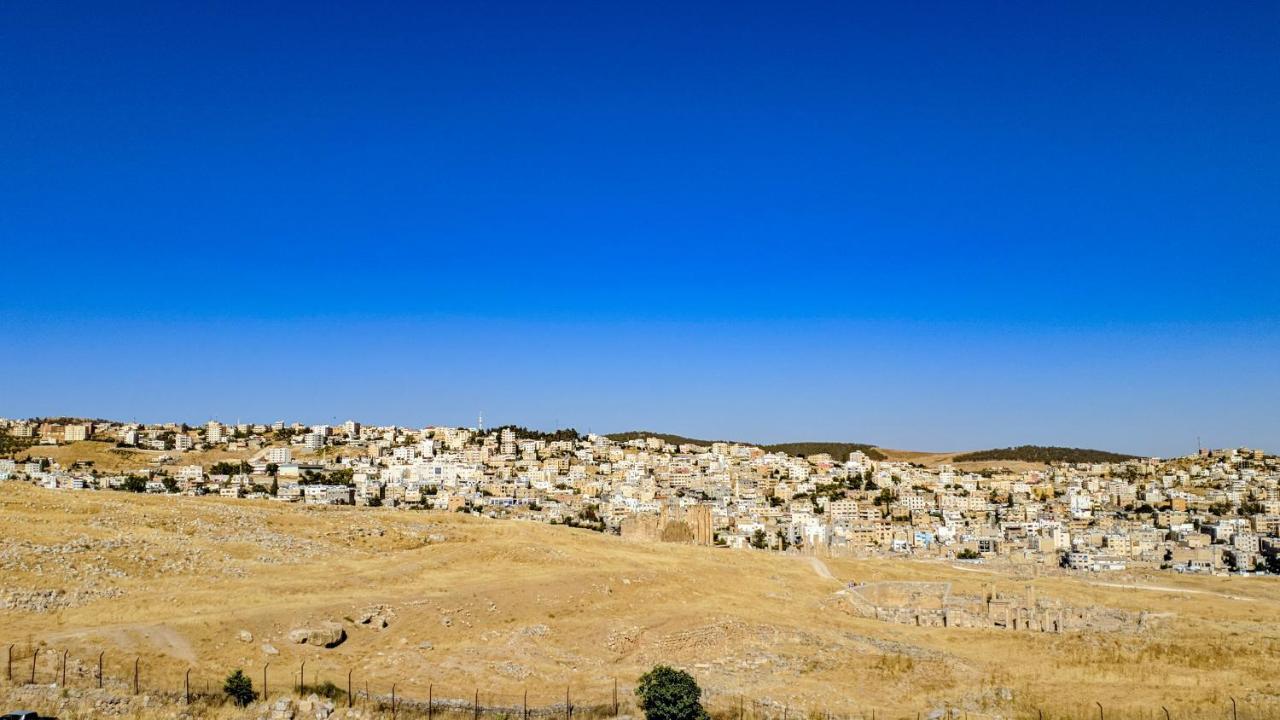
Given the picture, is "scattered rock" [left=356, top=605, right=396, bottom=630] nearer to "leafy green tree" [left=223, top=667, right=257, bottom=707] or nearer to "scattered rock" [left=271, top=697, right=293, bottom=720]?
"leafy green tree" [left=223, top=667, right=257, bottom=707]

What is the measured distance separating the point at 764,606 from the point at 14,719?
35.8 meters

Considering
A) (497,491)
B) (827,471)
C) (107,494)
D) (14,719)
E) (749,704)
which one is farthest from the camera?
(827,471)

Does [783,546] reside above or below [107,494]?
below

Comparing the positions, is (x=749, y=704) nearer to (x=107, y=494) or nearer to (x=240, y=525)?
(x=240, y=525)

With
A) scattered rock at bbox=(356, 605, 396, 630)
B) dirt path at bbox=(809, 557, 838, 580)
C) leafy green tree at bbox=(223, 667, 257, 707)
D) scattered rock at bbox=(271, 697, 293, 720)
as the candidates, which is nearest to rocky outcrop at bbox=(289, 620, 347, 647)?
scattered rock at bbox=(356, 605, 396, 630)

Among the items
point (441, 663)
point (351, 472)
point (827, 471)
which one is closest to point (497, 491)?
point (351, 472)

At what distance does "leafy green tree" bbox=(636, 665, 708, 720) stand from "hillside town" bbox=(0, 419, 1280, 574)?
5194 centimetres

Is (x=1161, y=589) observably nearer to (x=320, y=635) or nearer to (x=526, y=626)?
(x=526, y=626)

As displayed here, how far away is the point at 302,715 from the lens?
23375mm

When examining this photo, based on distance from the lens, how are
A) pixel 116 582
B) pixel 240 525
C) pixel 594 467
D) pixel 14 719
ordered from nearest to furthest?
pixel 14 719
pixel 116 582
pixel 240 525
pixel 594 467

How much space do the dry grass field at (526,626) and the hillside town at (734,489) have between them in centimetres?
2602

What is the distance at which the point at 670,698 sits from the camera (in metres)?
24.7

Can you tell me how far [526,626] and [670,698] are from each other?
51.7 feet

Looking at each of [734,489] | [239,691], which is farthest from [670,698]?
[734,489]
